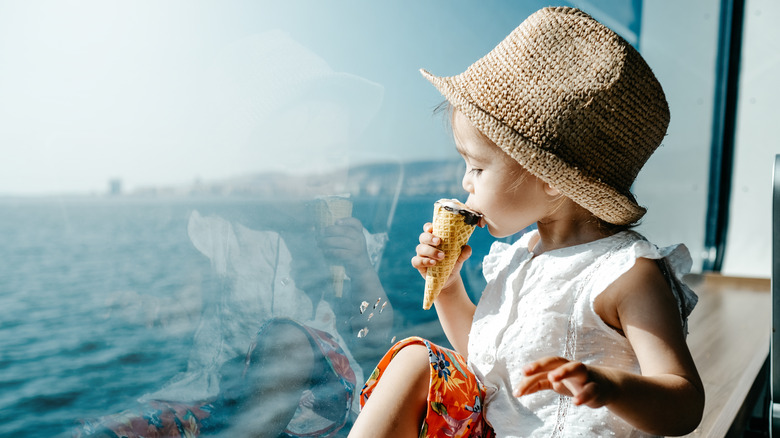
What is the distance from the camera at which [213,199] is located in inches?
43.2

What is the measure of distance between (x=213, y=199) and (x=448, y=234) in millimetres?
420

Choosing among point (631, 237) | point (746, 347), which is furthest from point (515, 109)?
point (746, 347)

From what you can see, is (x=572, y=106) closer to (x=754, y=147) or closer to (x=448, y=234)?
(x=448, y=234)

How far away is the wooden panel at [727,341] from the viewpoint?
165 cm

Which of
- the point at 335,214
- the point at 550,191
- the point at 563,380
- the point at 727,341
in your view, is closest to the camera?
the point at 563,380

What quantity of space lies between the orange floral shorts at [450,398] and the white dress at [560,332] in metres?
0.03

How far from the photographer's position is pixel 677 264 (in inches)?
36.9

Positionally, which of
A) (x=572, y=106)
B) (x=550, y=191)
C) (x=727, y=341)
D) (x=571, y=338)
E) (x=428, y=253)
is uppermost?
(x=572, y=106)

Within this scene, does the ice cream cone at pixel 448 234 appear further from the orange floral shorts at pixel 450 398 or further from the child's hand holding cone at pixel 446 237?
the orange floral shorts at pixel 450 398

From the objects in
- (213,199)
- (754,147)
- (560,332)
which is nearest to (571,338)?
(560,332)

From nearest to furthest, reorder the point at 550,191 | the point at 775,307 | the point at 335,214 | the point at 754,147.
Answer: the point at 550,191
the point at 775,307
the point at 335,214
the point at 754,147

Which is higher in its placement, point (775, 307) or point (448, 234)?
point (448, 234)

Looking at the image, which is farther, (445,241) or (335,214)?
(335,214)

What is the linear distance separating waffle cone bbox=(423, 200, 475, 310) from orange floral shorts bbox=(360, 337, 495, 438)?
0.10 metres
